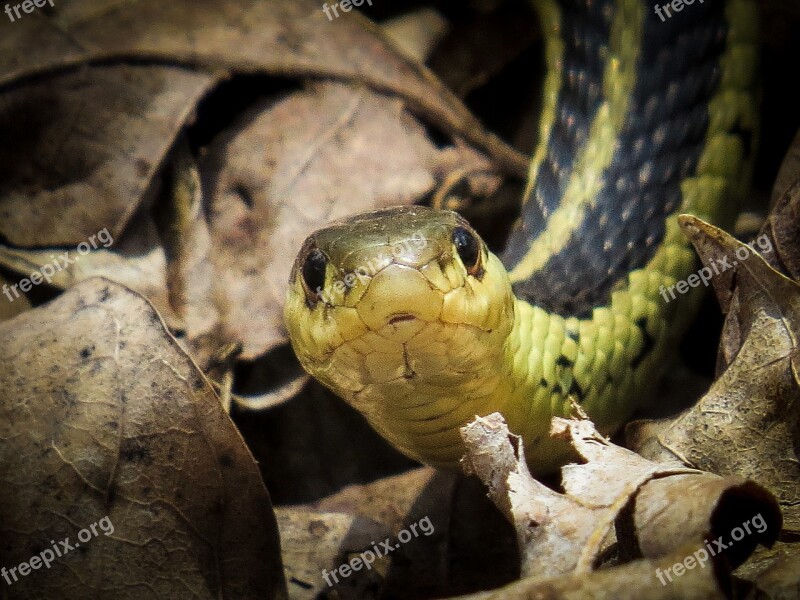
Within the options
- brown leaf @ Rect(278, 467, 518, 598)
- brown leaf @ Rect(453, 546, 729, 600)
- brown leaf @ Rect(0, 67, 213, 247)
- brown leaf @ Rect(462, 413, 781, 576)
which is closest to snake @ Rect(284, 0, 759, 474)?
brown leaf @ Rect(278, 467, 518, 598)

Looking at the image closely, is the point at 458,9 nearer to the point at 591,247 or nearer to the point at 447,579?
the point at 591,247

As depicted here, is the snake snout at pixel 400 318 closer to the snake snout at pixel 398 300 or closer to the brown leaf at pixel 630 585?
the snake snout at pixel 398 300

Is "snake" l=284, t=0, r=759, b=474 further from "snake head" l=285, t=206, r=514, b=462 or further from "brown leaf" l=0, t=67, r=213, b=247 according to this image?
"brown leaf" l=0, t=67, r=213, b=247

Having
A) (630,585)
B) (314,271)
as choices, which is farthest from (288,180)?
(630,585)

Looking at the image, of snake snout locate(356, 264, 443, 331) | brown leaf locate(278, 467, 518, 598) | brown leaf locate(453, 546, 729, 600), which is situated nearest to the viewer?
brown leaf locate(453, 546, 729, 600)

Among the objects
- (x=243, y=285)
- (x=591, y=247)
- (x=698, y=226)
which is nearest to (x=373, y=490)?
(x=243, y=285)

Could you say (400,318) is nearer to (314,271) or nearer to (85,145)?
(314,271)

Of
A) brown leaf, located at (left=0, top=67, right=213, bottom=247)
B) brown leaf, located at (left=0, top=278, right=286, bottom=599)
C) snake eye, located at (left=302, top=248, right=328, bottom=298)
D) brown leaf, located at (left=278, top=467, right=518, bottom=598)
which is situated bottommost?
brown leaf, located at (left=278, top=467, right=518, bottom=598)

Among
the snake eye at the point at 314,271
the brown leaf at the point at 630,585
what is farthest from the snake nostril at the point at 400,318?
the brown leaf at the point at 630,585
